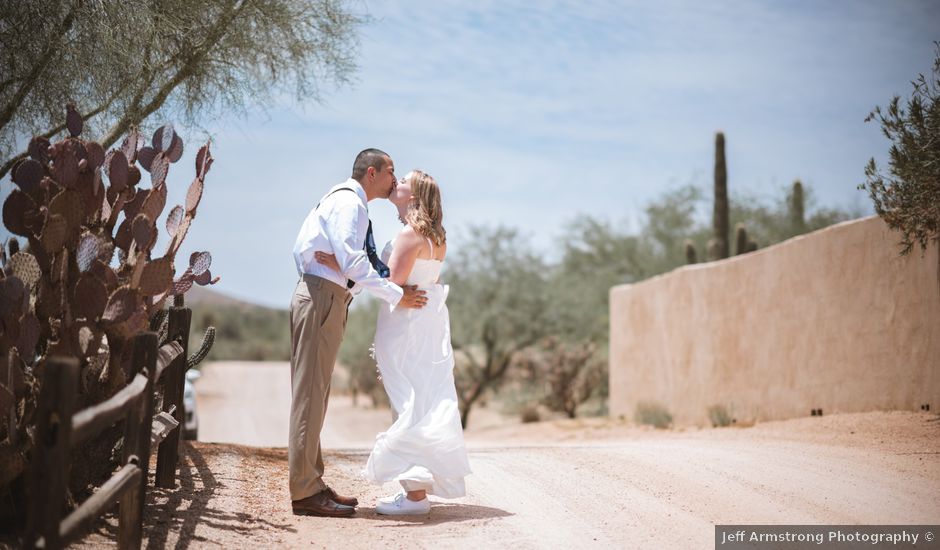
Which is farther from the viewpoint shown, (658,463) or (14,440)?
(658,463)

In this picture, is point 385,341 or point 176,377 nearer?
point 385,341

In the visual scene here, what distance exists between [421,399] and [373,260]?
0.99 meters

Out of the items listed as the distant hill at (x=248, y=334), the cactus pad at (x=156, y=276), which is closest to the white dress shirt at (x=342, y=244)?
the cactus pad at (x=156, y=276)

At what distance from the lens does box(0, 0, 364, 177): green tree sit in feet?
26.2

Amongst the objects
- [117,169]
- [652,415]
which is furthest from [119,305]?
[652,415]

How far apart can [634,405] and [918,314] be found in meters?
9.34

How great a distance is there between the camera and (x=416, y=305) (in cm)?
639

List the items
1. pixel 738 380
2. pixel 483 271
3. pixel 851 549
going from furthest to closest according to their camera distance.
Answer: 1. pixel 483 271
2. pixel 738 380
3. pixel 851 549

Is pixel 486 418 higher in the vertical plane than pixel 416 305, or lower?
lower

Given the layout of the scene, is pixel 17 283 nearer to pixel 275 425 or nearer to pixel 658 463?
pixel 658 463

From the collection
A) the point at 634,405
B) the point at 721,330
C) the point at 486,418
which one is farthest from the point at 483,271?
the point at 721,330

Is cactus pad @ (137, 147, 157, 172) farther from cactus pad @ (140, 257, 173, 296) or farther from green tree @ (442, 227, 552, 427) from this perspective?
green tree @ (442, 227, 552, 427)

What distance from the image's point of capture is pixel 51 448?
3.98 metres

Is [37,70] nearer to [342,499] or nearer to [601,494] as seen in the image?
[342,499]
